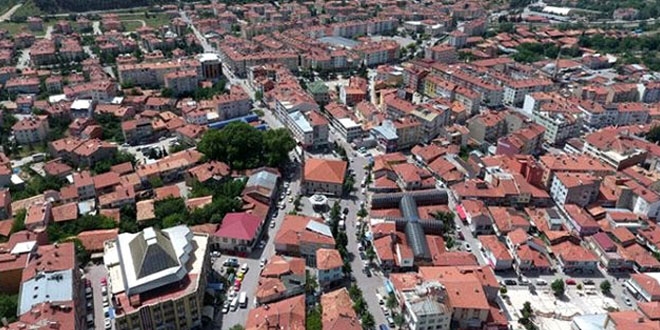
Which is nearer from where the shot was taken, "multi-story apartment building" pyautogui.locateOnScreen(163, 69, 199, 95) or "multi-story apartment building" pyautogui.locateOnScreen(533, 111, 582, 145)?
"multi-story apartment building" pyautogui.locateOnScreen(533, 111, 582, 145)

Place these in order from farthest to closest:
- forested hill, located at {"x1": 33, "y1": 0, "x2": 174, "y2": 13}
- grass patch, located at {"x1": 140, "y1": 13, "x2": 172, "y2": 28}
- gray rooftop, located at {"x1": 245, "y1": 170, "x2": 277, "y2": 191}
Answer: forested hill, located at {"x1": 33, "y1": 0, "x2": 174, "y2": 13} < grass patch, located at {"x1": 140, "y1": 13, "x2": 172, "y2": 28} < gray rooftop, located at {"x1": 245, "y1": 170, "x2": 277, "y2": 191}

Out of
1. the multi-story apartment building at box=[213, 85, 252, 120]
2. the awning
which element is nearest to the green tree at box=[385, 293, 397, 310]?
the awning

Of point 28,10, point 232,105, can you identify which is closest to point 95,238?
point 232,105

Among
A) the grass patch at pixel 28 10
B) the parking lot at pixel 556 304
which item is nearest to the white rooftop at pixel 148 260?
the parking lot at pixel 556 304

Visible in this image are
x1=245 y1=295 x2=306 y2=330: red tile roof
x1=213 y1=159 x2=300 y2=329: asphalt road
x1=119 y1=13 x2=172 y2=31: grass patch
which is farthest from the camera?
x1=119 y1=13 x2=172 y2=31: grass patch

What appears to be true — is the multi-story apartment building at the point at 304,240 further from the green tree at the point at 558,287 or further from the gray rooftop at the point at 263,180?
the green tree at the point at 558,287

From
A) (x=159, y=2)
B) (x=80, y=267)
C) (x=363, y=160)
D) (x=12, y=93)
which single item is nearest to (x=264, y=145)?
(x=363, y=160)

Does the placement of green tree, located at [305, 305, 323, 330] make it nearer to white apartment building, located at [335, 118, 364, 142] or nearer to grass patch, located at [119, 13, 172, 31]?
white apartment building, located at [335, 118, 364, 142]
